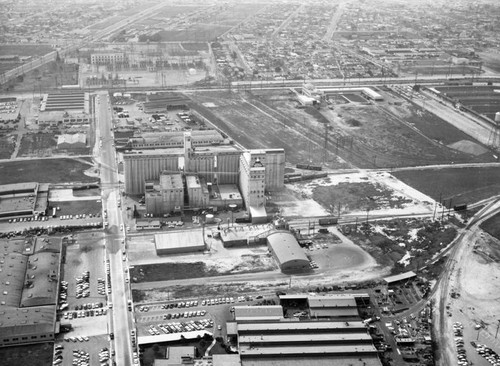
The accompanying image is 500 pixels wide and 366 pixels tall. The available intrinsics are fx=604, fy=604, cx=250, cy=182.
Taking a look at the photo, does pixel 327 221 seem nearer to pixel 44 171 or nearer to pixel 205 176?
pixel 205 176

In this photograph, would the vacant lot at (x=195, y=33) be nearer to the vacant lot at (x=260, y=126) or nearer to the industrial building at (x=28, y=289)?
the vacant lot at (x=260, y=126)

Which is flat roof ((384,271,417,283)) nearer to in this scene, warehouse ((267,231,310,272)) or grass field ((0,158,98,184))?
warehouse ((267,231,310,272))

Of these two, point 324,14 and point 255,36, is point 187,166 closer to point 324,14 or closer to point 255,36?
point 255,36

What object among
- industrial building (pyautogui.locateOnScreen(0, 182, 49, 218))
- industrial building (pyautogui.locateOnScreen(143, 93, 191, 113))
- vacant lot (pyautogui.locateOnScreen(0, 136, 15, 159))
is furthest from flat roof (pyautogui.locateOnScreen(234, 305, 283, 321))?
industrial building (pyautogui.locateOnScreen(143, 93, 191, 113))

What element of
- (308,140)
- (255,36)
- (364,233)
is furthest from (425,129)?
(255,36)

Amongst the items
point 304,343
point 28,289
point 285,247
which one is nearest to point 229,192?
point 285,247

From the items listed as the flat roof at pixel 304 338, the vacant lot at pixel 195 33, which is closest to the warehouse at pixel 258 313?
the flat roof at pixel 304 338
